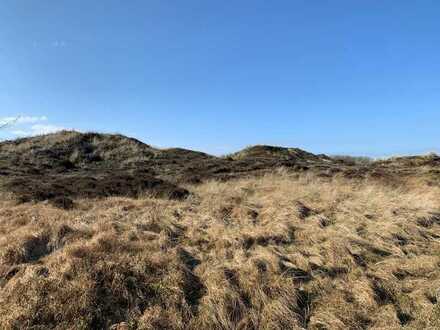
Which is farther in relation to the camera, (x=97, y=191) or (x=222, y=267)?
(x=97, y=191)

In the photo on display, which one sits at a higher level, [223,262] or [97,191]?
[97,191]

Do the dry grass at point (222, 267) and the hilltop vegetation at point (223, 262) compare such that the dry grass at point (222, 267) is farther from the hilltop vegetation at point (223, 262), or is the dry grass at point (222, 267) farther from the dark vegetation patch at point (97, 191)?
the dark vegetation patch at point (97, 191)

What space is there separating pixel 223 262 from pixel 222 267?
0.80 feet

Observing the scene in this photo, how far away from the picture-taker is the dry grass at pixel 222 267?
508 centimetres

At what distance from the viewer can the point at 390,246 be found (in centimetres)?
742

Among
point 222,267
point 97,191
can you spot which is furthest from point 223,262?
point 97,191

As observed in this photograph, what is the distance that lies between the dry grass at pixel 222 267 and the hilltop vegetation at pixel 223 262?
20 mm

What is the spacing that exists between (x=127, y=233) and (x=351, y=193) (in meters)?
6.93

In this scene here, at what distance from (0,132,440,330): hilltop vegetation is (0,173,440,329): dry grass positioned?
0.06 ft

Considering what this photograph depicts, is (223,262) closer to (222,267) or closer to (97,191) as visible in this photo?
(222,267)

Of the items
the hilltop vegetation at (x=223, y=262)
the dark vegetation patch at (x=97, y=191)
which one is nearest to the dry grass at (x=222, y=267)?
the hilltop vegetation at (x=223, y=262)

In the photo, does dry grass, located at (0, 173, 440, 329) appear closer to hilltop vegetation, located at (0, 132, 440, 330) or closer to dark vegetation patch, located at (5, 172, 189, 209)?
hilltop vegetation, located at (0, 132, 440, 330)

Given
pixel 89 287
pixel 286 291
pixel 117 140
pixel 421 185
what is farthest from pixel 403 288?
pixel 117 140

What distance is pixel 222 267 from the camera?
6133 millimetres
